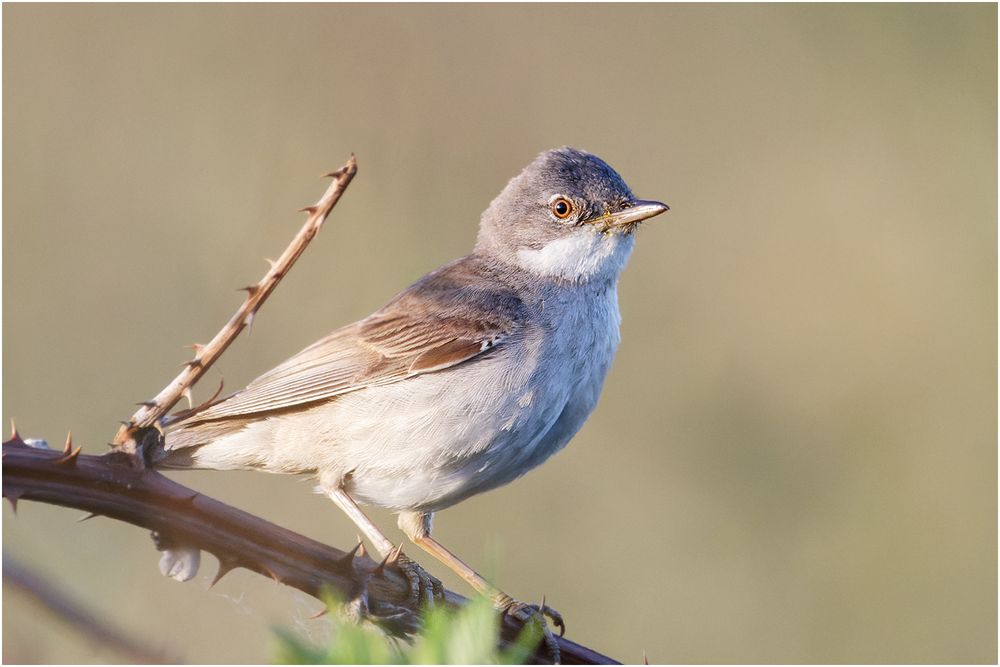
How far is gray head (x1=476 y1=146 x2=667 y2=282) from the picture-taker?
15.4ft

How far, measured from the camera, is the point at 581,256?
4.70 m

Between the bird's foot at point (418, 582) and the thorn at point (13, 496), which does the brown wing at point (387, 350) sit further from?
the thorn at point (13, 496)

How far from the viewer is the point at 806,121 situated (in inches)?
288

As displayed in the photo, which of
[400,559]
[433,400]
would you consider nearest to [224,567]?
[400,559]

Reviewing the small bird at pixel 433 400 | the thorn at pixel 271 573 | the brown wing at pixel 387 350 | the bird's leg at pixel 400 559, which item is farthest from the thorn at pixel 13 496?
the brown wing at pixel 387 350

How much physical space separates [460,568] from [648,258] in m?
3.34

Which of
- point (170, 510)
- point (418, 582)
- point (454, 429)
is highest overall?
point (454, 429)

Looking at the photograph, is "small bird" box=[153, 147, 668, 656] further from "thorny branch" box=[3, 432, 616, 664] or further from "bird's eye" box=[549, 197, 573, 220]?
"thorny branch" box=[3, 432, 616, 664]

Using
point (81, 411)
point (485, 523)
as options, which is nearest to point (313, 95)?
point (81, 411)

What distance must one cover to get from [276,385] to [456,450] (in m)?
0.81

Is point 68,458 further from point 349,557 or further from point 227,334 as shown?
point 349,557

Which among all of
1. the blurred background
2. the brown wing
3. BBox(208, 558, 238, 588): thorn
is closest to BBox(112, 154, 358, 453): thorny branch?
BBox(208, 558, 238, 588): thorn

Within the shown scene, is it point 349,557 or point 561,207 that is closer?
point 349,557

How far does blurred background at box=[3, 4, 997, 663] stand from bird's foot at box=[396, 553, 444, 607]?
223 centimetres
